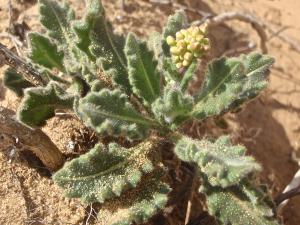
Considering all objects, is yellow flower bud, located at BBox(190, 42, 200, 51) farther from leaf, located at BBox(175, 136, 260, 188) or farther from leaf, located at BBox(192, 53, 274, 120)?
leaf, located at BBox(175, 136, 260, 188)

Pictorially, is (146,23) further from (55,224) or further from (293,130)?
(55,224)

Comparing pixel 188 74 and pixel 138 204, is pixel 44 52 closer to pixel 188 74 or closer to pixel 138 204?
pixel 188 74

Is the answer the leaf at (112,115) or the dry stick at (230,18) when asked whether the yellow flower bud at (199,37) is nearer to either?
the leaf at (112,115)

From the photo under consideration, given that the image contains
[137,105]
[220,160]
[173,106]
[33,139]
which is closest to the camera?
[220,160]

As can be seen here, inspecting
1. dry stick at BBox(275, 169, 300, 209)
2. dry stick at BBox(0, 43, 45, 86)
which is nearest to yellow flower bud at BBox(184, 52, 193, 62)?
dry stick at BBox(0, 43, 45, 86)

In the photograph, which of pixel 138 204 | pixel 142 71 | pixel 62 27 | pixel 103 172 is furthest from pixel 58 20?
pixel 138 204

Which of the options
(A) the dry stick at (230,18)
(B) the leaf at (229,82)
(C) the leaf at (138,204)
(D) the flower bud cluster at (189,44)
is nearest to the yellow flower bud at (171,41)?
(D) the flower bud cluster at (189,44)
